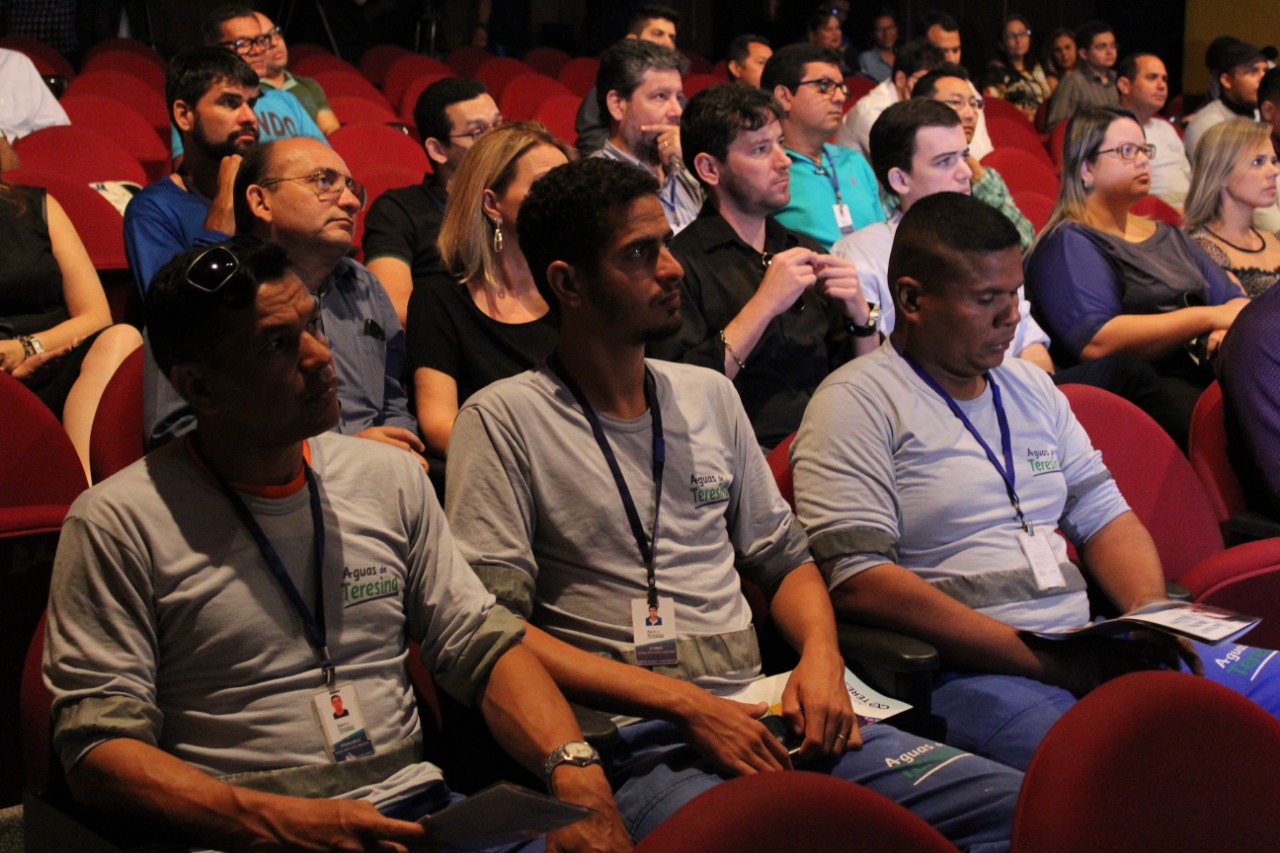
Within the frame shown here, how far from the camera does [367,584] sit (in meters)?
1.54

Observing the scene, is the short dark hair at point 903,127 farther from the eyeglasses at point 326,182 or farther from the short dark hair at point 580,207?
the short dark hair at point 580,207

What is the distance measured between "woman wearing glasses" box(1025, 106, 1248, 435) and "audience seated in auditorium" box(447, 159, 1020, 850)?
1755 mm

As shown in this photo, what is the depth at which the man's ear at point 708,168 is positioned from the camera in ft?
9.71

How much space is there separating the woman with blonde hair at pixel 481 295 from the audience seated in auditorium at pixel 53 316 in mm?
640

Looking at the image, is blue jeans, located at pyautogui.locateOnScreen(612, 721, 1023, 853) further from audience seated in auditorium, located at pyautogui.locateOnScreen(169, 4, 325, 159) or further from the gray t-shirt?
audience seated in auditorium, located at pyautogui.locateOnScreen(169, 4, 325, 159)

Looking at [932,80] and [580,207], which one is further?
[932,80]

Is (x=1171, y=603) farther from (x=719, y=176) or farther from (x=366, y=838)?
(x=719, y=176)

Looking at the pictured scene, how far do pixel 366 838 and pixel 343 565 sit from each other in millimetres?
341

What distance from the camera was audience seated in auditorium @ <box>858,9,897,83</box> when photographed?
8594mm

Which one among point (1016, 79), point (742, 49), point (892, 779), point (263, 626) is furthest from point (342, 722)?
point (1016, 79)

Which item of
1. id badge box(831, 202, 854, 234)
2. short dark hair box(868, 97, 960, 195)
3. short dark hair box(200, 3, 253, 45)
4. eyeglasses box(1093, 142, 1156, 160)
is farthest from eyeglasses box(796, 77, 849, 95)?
short dark hair box(200, 3, 253, 45)

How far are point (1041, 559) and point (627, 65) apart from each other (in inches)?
104

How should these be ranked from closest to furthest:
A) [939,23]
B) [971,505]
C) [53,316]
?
[971,505] < [53,316] < [939,23]

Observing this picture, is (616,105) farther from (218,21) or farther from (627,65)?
(218,21)
